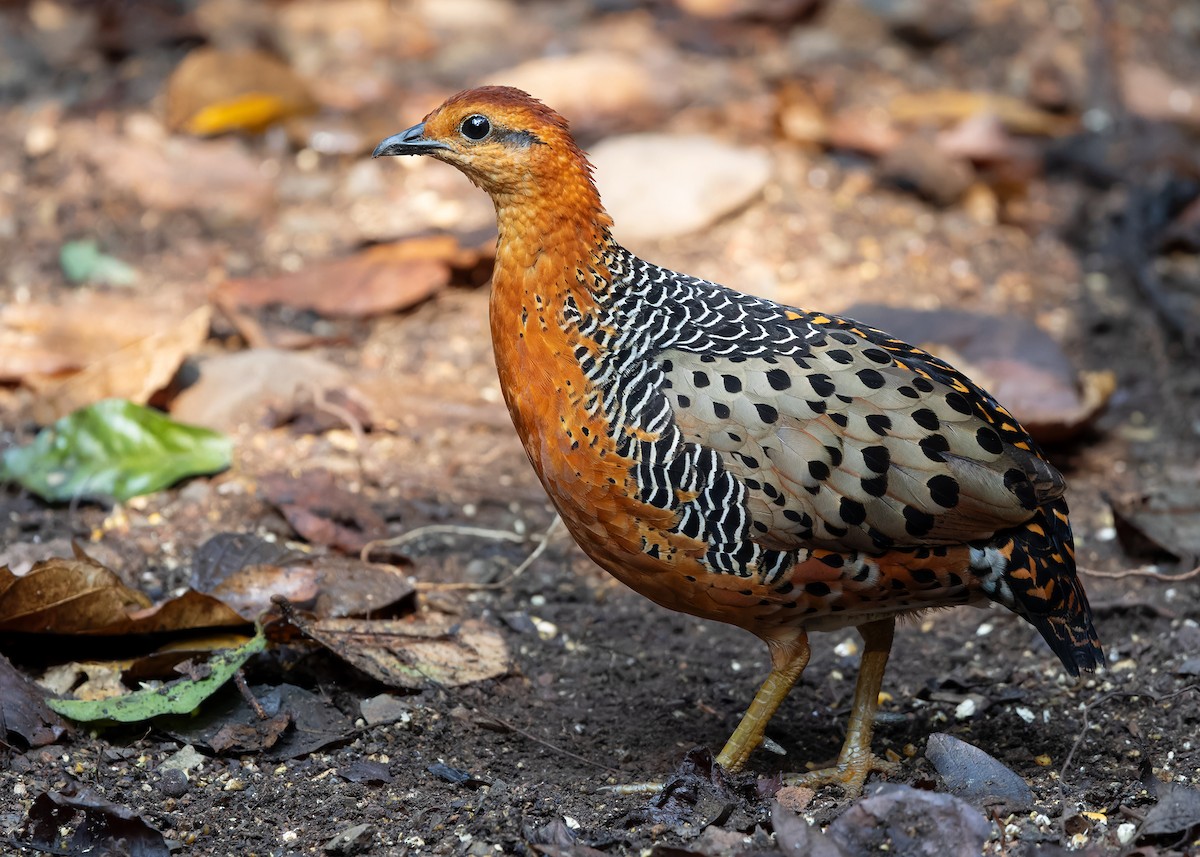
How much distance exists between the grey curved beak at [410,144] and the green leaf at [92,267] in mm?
3422

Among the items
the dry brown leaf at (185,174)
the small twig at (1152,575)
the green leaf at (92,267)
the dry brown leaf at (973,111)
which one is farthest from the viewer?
the dry brown leaf at (973,111)

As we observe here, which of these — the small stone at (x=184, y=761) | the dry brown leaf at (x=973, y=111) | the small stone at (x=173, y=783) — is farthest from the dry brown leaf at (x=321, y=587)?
the dry brown leaf at (x=973, y=111)

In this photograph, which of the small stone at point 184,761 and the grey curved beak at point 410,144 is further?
the grey curved beak at point 410,144

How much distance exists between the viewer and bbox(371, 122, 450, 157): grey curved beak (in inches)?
172

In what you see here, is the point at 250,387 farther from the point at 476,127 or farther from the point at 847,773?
the point at 847,773

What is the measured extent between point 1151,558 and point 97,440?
4342 millimetres

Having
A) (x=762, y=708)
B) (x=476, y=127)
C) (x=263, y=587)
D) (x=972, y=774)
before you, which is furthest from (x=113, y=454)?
(x=972, y=774)

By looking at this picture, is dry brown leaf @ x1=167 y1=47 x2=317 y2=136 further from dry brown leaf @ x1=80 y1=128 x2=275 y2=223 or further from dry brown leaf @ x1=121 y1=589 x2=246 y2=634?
dry brown leaf @ x1=121 y1=589 x2=246 y2=634

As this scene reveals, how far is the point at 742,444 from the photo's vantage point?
13.2 feet

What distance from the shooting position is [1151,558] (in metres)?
5.64

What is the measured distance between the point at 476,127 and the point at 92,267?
3.83m

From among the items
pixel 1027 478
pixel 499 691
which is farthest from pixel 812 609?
pixel 499 691

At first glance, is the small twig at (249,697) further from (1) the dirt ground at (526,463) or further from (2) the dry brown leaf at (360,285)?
(2) the dry brown leaf at (360,285)

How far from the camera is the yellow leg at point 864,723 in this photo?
440 centimetres
